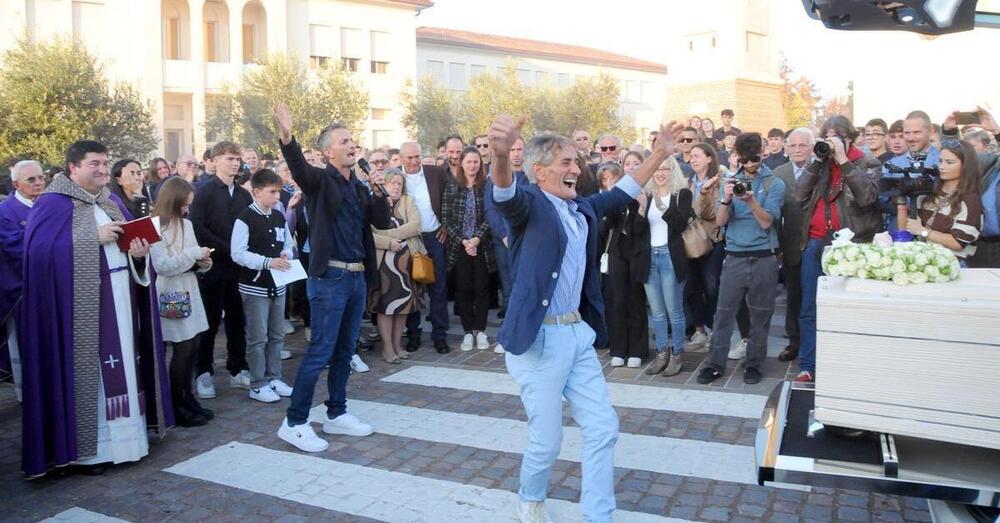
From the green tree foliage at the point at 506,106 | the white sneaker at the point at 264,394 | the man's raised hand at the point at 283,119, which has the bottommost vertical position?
the white sneaker at the point at 264,394

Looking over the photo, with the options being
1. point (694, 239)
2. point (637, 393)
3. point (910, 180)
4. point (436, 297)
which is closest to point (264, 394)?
point (436, 297)

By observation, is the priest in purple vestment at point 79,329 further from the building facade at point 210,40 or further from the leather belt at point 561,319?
the building facade at point 210,40

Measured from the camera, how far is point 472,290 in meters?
9.25

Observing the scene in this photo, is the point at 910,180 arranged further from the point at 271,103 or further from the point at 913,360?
the point at 271,103

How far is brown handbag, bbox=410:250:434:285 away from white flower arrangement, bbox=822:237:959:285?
5591 mm

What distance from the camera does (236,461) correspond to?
5621mm

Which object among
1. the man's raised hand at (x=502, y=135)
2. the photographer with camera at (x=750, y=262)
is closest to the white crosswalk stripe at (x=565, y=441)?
the photographer with camera at (x=750, y=262)

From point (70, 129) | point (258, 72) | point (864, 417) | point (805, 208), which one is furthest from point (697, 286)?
point (258, 72)

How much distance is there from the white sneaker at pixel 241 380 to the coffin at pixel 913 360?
571 cm

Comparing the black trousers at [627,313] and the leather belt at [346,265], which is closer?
the leather belt at [346,265]

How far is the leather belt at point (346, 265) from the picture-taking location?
5.80 metres

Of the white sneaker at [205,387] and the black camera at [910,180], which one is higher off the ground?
the black camera at [910,180]

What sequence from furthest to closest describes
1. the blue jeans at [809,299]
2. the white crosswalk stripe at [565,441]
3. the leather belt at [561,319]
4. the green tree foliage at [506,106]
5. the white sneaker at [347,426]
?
the green tree foliage at [506,106]
the blue jeans at [809,299]
the white sneaker at [347,426]
the white crosswalk stripe at [565,441]
the leather belt at [561,319]

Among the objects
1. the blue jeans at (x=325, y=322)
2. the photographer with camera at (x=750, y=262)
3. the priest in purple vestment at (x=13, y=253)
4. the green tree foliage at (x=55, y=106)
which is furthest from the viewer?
the green tree foliage at (x=55, y=106)
